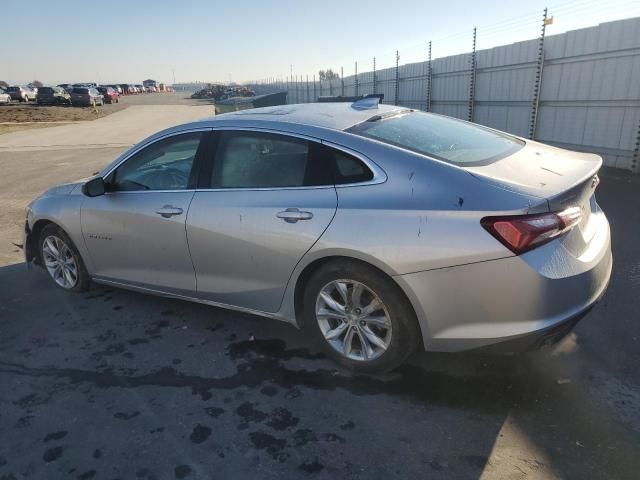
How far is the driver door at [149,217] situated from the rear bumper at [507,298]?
176 cm

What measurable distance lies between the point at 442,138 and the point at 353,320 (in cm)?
133

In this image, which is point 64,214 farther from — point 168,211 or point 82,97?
point 82,97

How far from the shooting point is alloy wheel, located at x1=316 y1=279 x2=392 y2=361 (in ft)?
9.60

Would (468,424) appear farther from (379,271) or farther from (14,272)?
(14,272)

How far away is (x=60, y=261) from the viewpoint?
457 cm

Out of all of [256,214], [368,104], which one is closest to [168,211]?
[256,214]

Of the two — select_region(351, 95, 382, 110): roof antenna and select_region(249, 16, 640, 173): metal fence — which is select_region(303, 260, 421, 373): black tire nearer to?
select_region(351, 95, 382, 110): roof antenna

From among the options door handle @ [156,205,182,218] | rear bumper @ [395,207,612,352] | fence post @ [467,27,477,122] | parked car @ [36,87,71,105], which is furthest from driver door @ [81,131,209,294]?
parked car @ [36,87,71,105]

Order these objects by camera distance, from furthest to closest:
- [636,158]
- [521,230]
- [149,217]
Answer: [636,158], [149,217], [521,230]

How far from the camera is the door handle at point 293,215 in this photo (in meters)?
2.98

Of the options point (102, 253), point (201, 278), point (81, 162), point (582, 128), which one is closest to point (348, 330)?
point (201, 278)

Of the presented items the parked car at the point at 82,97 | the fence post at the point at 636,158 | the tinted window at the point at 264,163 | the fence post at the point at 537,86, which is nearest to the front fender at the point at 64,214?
the tinted window at the point at 264,163

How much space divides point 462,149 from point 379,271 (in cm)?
99

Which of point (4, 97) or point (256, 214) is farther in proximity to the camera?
point (4, 97)
